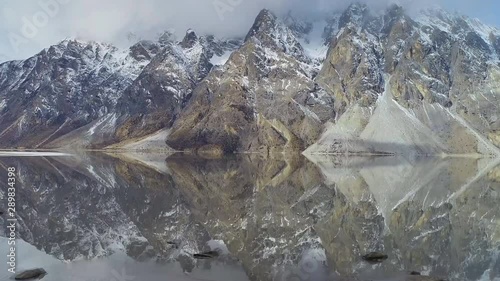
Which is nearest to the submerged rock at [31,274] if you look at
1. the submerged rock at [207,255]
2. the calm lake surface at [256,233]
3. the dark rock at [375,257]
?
the calm lake surface at [256,233]

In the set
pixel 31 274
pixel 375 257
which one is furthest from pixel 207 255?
pixel 375 257

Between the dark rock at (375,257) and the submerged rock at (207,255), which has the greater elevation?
the dark rock at (375,257)

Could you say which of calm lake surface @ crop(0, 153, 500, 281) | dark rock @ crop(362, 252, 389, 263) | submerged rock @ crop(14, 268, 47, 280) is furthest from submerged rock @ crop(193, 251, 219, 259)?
dark rock @ crop(362, 252, 389, 263)

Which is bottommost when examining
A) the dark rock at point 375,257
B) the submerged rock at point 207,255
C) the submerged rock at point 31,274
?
the submerged rock at point 31,274

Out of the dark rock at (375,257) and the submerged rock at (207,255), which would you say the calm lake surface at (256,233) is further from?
the dark rock at (375,257)

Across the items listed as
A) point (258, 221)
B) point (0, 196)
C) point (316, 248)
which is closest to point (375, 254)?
point (316, 248)

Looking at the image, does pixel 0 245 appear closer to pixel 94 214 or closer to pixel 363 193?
pixel 94 214

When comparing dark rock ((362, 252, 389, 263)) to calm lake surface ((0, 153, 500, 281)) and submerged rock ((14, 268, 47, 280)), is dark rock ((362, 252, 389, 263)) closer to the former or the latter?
calm lake surface ((0, 153, 500, 281))

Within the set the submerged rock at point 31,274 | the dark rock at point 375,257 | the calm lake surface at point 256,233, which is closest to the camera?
the submerged rock at point 31,274
